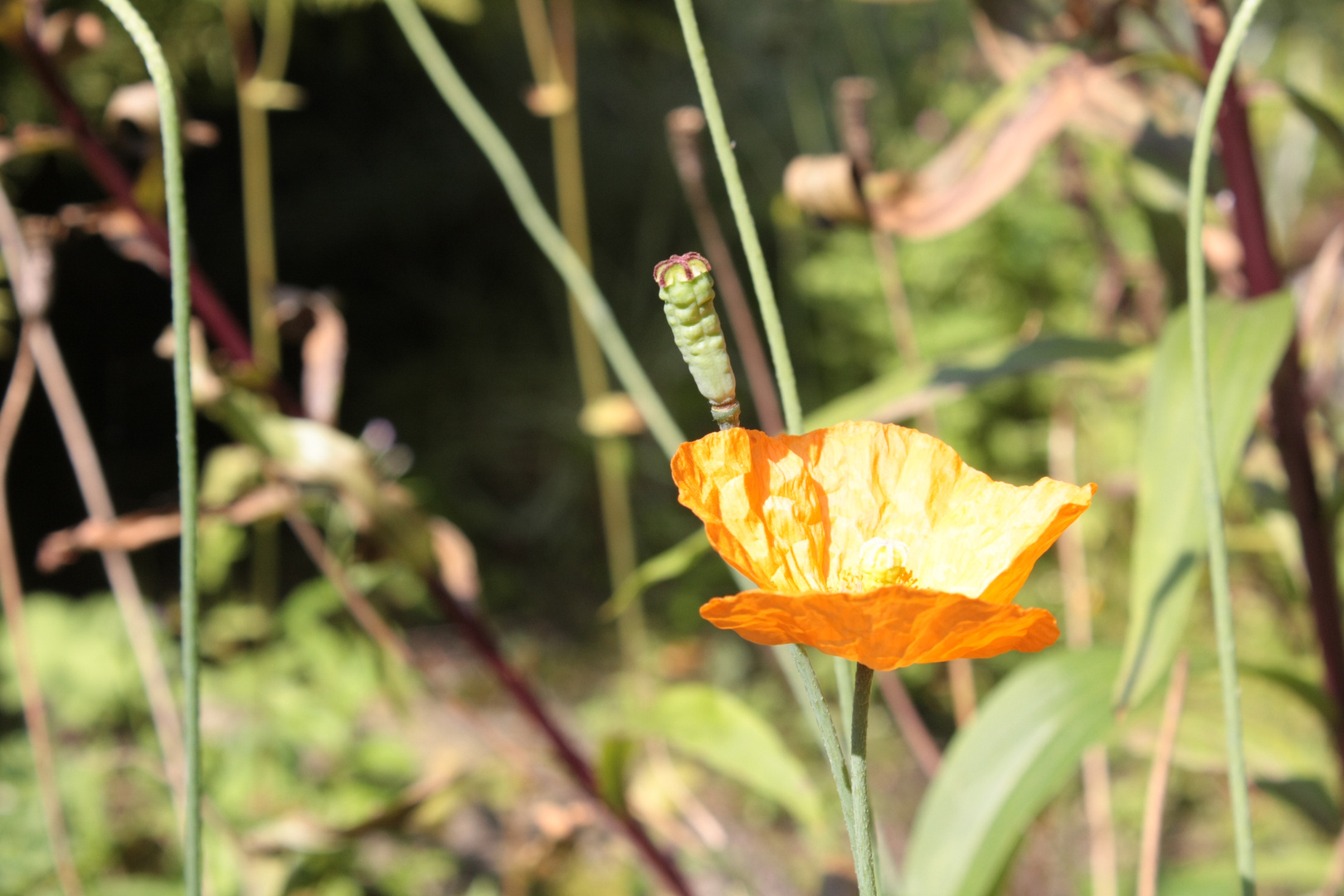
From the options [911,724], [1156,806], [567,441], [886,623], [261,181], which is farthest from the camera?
[567,441]

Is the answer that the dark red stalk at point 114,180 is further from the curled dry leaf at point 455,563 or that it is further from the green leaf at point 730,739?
the green leaf at point 730,739

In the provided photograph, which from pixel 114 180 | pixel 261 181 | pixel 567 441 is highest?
pixel 261 181

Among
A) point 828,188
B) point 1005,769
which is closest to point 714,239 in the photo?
point 828,188

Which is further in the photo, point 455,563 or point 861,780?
point 455,563

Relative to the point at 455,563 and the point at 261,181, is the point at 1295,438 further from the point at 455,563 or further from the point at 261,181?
the point at 261,181

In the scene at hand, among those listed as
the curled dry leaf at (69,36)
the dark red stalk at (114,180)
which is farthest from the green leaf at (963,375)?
the curled dry leaf at (69,36)

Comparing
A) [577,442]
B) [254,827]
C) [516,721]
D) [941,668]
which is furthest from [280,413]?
[577,442]

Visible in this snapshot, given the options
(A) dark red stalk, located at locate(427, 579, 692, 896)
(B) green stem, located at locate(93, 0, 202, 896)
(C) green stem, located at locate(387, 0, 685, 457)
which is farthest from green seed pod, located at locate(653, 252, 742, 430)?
(A) dark red stalk, located at locate(427, 579, 692, 896)
